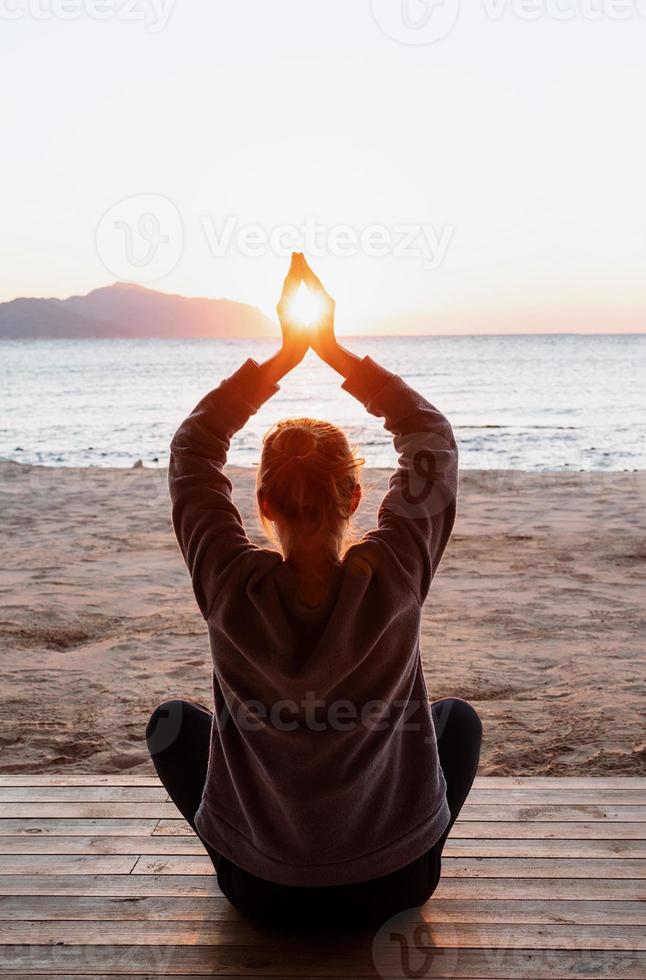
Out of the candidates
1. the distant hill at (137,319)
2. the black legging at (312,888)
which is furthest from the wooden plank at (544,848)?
the distant hill at (137,319)

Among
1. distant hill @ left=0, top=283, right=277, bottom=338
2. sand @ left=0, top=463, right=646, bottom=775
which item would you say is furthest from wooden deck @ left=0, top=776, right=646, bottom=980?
distant hill @ left=0, top=283, right=277, bottom=338

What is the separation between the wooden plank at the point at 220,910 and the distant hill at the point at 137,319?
311 ft

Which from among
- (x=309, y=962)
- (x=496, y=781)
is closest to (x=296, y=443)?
(x=309, y=962)

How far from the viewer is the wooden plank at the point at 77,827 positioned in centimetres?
246

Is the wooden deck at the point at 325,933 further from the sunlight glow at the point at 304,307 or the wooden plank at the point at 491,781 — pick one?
the sunlight glow at the point at 304,307

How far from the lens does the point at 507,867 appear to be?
7.34 feet

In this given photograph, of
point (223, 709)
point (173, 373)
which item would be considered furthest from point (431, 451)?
point (173, 373)

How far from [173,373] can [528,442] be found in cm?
2793

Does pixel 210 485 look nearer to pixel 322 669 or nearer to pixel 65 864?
pixel 322 669

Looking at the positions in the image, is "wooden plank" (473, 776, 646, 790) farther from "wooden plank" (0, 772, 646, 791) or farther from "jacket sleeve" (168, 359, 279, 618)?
"jacket sleeve" (168, 359, 279, 618)

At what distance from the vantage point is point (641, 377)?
3569 cm

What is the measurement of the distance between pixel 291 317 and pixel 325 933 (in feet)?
4.35

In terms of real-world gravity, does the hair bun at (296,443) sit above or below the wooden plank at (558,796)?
above

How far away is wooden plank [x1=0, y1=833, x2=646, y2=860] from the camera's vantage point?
229 cm
